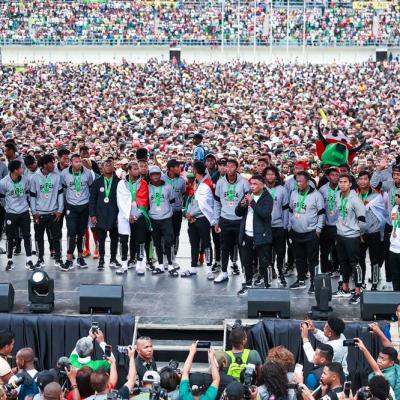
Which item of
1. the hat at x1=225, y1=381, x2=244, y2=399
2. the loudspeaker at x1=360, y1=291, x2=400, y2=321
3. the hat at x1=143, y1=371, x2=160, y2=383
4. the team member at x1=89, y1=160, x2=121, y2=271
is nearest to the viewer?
the hat at x1=225, y1=381, x2=244, y2=399

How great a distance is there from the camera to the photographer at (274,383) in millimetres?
7406

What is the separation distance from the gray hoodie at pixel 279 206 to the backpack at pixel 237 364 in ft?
13.0

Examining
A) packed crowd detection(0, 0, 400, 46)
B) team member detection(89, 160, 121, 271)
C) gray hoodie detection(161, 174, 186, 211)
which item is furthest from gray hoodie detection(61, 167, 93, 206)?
packed crowd detection(0, 0, 400, 46)

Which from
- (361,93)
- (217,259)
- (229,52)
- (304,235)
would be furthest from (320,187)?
(229,52)

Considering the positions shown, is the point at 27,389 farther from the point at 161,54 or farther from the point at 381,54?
the point at 381,54

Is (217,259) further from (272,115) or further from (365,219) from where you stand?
(272,115)

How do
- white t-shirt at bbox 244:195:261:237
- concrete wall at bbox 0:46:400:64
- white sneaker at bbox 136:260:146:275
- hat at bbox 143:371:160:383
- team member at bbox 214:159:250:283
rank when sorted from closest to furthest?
hat at bbox 143:371:160:383 < white t-shirt at bbox 244:195:261:237 < team member at bbox 214:159:250:283 < white sneaker at bbox 136:260:146:275 < concrete wall at bbox 0:46:400:64

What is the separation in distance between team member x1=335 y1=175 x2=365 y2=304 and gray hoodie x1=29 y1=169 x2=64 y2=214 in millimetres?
3785

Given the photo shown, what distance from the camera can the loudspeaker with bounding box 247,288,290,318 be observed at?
1096 cm

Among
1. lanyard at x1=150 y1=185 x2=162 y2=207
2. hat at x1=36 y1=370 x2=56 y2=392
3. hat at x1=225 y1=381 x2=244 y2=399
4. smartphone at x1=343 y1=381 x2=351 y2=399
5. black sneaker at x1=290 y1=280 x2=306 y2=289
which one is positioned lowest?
black sneaker at x1=290 y1=280 x2=306 y2=289

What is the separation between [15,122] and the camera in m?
26.4

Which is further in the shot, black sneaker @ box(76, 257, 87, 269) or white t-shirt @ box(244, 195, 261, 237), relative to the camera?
black sneaker @ box(76, 257, 87, 269)

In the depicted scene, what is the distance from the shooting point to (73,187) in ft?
42.6

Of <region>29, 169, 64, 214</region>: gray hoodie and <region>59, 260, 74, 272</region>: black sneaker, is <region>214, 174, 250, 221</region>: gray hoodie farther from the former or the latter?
<region>59, 260, 74, 272</region>: black sneaker
